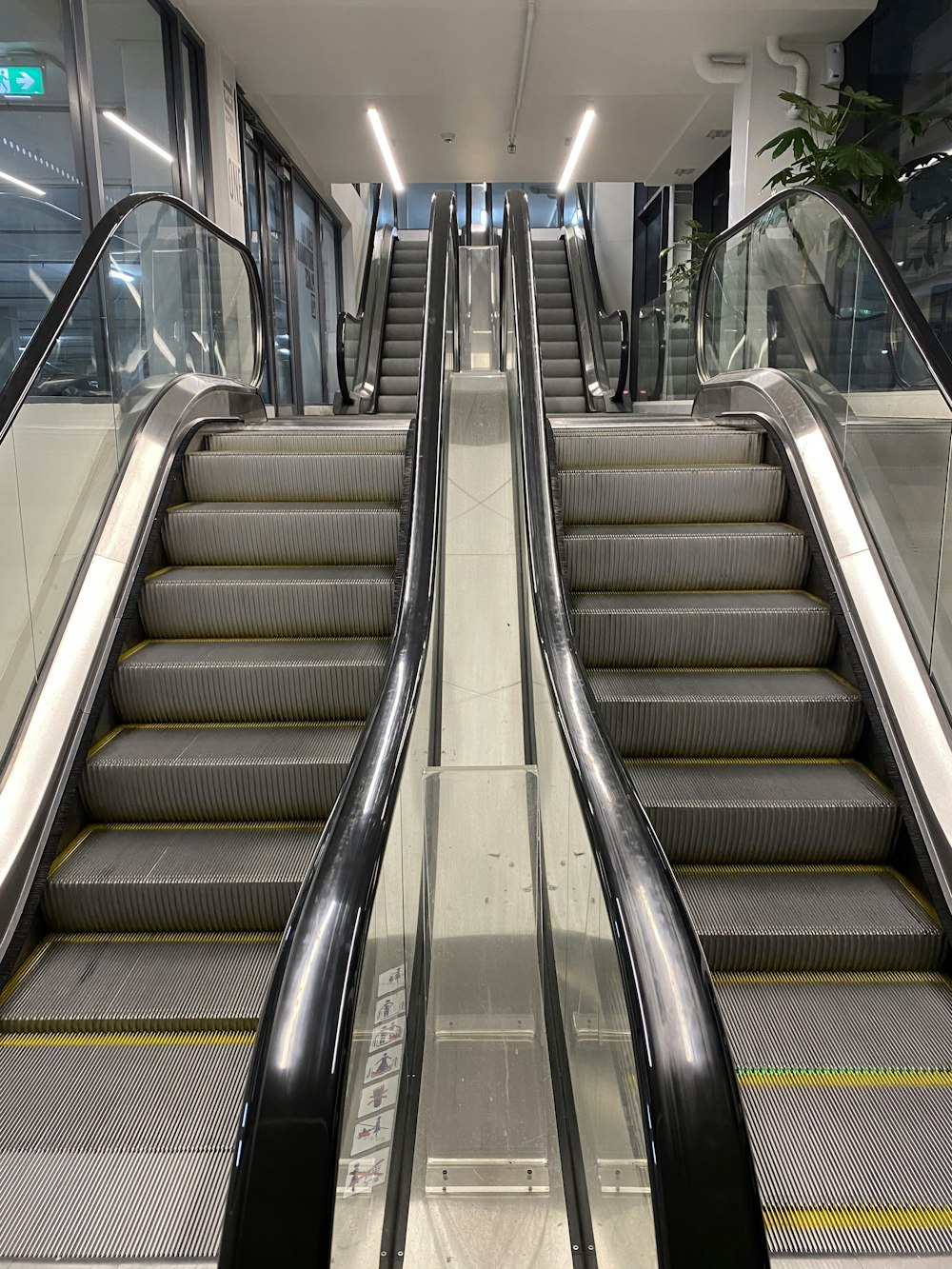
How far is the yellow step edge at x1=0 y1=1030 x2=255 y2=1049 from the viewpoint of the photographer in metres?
2.09

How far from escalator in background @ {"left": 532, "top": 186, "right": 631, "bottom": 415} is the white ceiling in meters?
1.38

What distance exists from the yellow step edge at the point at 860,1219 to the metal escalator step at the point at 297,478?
289cm

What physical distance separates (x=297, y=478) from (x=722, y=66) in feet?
20.8

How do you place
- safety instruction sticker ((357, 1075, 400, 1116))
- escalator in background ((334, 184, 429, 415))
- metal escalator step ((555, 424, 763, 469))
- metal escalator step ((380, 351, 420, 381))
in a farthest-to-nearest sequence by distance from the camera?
metal escalator step ((380, 351, 420, 381)) → escalator in background ((334, 184, 429, 415)) → metal escalator step ((555, 424, 763, 469)) → safety instruction sticker ((357, 1075, 400, 1116))

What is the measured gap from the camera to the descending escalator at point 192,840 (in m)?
1.76

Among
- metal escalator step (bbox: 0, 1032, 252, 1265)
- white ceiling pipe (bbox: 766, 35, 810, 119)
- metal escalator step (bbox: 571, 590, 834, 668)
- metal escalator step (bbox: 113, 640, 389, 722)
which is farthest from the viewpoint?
white ceiling pipe (bbox: 766, 35, 810, 119)

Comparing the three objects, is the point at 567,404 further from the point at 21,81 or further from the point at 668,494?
the point at 668,494

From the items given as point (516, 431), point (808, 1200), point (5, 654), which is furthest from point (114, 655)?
point (808, 1200)

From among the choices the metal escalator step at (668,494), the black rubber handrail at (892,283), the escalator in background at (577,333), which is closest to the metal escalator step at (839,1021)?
the black rubber handrail at (892,283)

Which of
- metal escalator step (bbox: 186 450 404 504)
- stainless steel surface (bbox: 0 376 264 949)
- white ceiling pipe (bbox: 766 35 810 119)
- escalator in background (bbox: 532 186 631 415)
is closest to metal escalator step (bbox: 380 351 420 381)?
escalator in background (bbox: 532 186 631 415)

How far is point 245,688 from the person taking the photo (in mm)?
2990

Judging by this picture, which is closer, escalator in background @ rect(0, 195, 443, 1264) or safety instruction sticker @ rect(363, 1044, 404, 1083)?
safety instruction sticker @ rect(363, 1044, 404, 1083)

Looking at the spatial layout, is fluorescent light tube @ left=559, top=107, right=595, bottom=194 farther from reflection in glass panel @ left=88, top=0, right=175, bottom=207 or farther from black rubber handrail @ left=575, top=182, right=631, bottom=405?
reflection in glass panel @ left=88, top=0, right=175, bottom=207

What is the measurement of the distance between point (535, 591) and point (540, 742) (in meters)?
0.45
